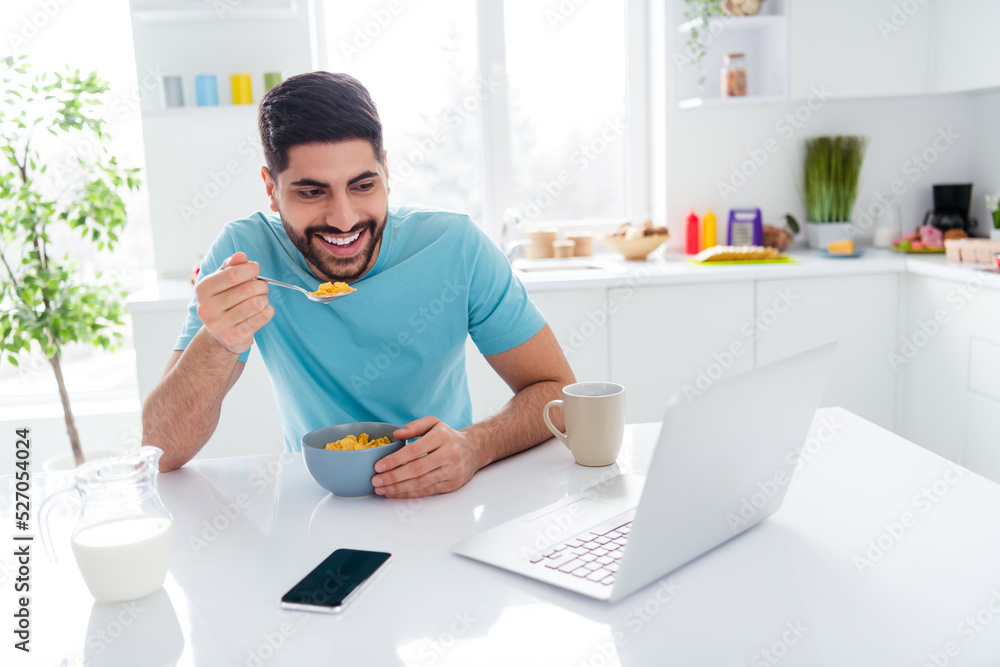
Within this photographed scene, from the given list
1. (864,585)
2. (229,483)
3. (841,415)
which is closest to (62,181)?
(229,483)

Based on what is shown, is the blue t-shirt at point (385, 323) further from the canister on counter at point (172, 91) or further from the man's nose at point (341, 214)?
the canister on counter at point (172, 91)

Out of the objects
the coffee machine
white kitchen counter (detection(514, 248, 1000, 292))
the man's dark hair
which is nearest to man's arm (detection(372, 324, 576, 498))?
the man's dark hair

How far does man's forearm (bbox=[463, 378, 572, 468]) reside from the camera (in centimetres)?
116

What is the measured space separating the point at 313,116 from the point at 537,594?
2.91 feet

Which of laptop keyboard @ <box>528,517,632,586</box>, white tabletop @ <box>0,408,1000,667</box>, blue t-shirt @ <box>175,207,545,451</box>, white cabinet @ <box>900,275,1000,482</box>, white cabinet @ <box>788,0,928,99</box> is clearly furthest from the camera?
white cabinet @ <box>788,0,928,99</box>

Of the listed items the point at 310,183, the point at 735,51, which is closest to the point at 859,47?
the point at 735,51

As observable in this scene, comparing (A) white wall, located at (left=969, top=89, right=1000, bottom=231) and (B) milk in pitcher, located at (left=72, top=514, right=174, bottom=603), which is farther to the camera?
(A) white wall, located at (left=969, top=89, right=1000, bottom=231)

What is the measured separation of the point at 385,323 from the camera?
1.48 meters

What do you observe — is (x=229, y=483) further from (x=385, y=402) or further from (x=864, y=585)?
(x=864, y=585)

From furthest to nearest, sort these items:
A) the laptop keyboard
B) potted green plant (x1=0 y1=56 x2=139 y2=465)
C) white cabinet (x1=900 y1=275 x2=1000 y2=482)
→ potted green plant (x1=0 y1=56 x2=139 y2=465) → white cabinet (x1=900 y1=275 x2=1000 y2=482) → the laptop keyboard

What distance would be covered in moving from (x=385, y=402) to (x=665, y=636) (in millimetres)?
891

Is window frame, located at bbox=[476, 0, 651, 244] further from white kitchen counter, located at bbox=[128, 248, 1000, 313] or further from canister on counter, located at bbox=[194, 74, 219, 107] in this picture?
canister on counter, located at bbox=[194, 74, 219, 107]

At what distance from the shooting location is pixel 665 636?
704 millimetres

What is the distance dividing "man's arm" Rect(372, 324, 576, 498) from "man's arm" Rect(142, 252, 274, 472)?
29cm
